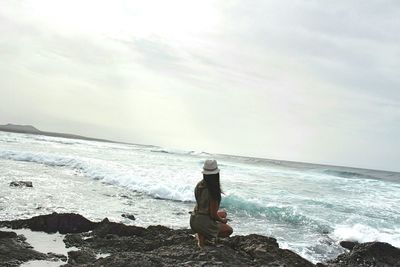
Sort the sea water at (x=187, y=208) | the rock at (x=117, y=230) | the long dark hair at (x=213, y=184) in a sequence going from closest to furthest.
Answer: the long dark hair at (x=213, y=184)
the rock at (x=117, y=230)
the sea water at (x=187, y=208)

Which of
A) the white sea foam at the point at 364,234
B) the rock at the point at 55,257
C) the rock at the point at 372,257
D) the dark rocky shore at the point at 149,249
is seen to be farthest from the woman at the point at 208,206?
the white sea foam at the point at 364,234

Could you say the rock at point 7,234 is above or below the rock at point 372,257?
below

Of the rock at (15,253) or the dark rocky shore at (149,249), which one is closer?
the dark rocky shore at (149,249)

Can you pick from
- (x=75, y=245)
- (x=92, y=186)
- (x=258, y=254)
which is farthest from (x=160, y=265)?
(x=92, y=186)

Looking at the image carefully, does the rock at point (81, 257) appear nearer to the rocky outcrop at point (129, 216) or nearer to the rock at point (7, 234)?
the rock at point (7, 234)

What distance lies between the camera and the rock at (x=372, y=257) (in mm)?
7195

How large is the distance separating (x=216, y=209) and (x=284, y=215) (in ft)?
28.7

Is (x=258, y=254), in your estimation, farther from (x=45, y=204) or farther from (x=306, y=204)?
(x=306, y=204)

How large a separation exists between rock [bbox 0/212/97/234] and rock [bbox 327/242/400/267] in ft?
16.2

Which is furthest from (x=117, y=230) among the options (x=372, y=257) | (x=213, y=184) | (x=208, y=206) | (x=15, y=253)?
(x=372, y=257)

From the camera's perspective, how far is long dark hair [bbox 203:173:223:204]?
5684mm

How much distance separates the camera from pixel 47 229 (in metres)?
8.13

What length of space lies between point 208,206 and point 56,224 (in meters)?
3.99

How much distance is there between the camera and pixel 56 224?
8.27 meters
